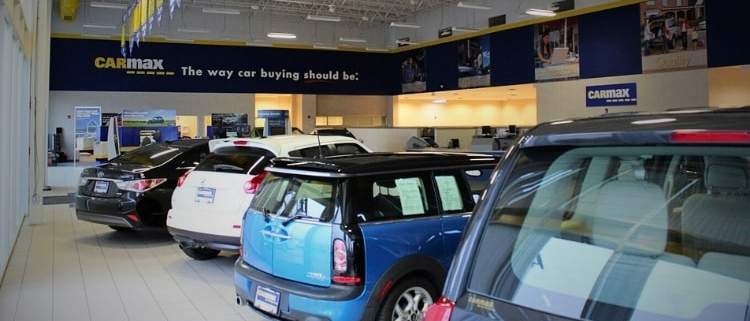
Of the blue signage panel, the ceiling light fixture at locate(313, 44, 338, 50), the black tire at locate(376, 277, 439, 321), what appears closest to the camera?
the black tire at locate(376, 277, 439, 321)

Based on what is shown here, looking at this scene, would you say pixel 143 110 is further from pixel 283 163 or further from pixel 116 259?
pixel 283 163

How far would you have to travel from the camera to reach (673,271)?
1.26 m

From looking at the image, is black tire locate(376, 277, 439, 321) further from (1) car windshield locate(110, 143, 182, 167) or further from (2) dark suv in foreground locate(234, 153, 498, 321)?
(1) car windshield locate(110, 143, 182, 167)

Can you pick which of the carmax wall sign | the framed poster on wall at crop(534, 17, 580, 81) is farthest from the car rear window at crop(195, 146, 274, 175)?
the carmax wall sign

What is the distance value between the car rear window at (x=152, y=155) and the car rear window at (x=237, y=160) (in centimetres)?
173

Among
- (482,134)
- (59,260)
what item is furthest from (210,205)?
(482,134)

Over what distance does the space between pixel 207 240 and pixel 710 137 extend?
4.73 metres

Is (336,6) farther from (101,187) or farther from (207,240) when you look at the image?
(207,240)

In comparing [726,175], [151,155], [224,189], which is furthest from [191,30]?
[726,175]

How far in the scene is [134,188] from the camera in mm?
6805

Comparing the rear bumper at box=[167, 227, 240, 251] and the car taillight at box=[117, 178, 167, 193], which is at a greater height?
the car taillight at box=[117, 178, 167, 193]

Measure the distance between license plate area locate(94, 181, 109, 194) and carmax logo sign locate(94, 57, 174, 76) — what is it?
13.3 m

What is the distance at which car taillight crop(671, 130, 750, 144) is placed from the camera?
1144mm

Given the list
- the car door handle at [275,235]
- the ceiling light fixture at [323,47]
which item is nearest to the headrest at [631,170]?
the car door handle at [275,235]
